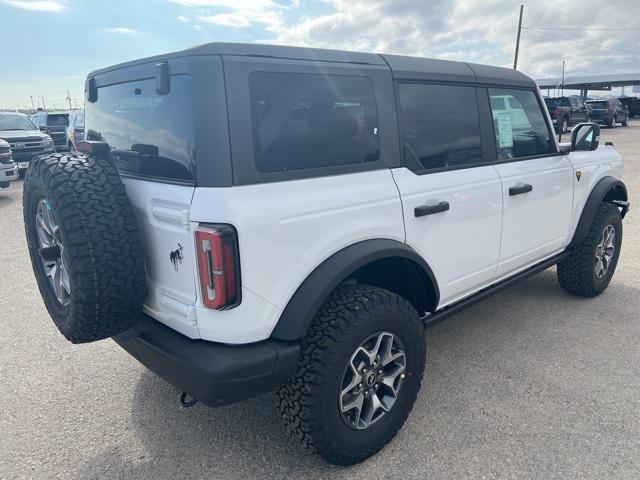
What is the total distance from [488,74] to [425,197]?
1.22 m

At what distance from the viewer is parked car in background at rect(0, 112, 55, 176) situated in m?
12.3

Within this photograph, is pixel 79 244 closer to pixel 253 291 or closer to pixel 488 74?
pixel 253 291

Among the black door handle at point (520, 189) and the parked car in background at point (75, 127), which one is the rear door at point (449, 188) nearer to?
the black door handle at point (520, 189)

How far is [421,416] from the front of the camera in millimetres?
2762

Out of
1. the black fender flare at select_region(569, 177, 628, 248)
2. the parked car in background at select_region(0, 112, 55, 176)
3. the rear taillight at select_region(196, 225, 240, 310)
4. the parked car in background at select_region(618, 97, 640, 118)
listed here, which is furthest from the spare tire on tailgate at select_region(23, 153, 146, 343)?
the parked car in background at select_region(618, 97, 640, 118)

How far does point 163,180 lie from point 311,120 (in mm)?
723

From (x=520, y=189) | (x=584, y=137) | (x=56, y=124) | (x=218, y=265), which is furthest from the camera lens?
(x=56, y=124)

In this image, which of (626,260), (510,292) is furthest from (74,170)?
(626,260)

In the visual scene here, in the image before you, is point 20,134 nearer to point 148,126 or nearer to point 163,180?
point 148,126

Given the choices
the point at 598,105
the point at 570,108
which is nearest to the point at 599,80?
the point at 598,105

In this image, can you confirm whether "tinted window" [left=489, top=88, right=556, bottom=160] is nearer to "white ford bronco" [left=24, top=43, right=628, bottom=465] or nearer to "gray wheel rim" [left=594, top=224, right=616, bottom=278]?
"white ford bronco" [left=24, top=43, right=628, bottom=465]

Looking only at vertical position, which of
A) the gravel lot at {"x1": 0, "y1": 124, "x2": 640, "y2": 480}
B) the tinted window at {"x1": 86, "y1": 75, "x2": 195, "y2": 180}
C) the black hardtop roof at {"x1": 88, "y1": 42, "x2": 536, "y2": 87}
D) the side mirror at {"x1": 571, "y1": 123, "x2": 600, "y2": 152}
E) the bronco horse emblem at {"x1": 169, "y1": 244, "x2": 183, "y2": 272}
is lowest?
the gravel lot at {"x1": 0, "y1": 124, "x2": 640, "y2": 480}

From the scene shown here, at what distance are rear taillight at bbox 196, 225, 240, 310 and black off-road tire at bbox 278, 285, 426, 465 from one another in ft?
1.54

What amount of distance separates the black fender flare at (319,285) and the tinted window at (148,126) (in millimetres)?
691
